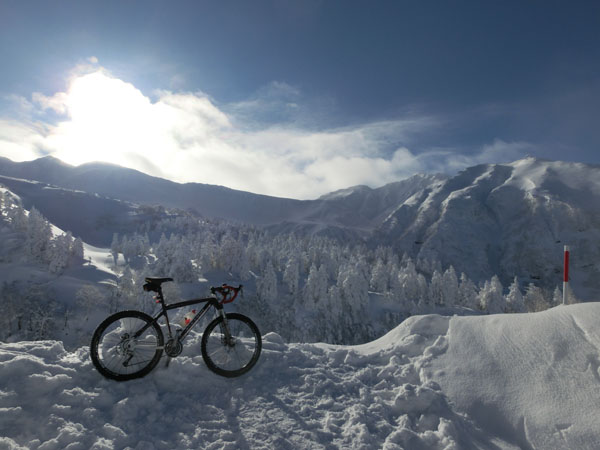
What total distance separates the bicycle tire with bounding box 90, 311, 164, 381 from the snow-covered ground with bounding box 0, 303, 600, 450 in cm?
23

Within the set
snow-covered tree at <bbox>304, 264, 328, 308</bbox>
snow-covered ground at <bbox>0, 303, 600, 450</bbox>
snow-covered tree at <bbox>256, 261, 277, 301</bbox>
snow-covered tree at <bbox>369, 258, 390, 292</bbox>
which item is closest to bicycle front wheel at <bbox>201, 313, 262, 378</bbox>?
snow-covered ground at <bbox>0, 303, 600, 450</bbox>

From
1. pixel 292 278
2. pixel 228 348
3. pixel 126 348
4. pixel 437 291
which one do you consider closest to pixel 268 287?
pixel 292 278

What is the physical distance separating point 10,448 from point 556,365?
915cm

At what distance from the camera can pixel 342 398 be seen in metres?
6.59

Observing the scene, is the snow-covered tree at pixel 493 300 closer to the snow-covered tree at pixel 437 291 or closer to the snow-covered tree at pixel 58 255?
the snow-covered tree at pixel 437 291

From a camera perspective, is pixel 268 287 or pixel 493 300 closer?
pixel 493 300

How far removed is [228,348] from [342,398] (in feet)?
9.08

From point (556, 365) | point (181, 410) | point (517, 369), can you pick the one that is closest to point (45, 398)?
point (181, 410)

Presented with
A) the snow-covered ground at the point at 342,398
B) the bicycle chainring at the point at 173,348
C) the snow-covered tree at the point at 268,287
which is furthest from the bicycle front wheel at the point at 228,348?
the snow-covered tree at the point at 268,287

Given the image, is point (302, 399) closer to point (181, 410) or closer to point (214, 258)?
point (181, 410)

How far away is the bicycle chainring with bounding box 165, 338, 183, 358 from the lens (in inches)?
263

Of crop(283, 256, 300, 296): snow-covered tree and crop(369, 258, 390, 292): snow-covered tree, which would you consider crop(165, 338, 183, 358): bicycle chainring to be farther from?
crop(369, 258, 390, 292): snow-covered tree

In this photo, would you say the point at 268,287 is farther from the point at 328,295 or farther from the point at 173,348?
the point at 173,348

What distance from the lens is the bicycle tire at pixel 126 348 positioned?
20.4ft
